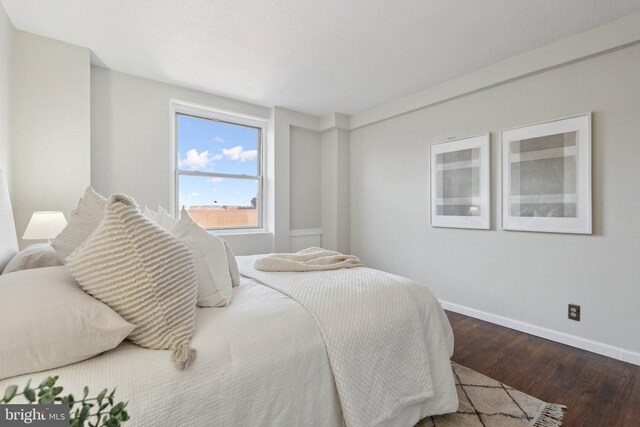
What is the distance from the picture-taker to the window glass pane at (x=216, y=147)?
3584 mm

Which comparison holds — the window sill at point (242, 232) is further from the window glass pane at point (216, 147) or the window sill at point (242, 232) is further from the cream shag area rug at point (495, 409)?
the cream shag area rug at point (495, 409)

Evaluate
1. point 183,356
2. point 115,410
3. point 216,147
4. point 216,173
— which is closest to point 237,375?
point 183,356

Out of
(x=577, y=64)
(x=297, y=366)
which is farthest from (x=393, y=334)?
(x=577, y=64)

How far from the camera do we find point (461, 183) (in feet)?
10.4

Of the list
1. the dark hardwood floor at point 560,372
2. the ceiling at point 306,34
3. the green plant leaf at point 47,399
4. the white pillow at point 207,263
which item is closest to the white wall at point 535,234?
the dark hardwood floor at point 560,372

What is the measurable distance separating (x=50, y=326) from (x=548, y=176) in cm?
328

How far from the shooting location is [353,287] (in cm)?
156

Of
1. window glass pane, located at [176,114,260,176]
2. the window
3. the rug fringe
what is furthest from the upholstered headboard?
the rug fringe

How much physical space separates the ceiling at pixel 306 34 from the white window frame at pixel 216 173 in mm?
354

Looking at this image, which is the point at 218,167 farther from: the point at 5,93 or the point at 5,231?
the point at 5,231

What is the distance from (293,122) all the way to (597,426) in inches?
157

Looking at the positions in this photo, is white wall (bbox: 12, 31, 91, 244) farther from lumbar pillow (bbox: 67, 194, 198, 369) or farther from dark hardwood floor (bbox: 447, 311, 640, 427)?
dark hardwood floor (bbox: 447, 311, 640, 427)

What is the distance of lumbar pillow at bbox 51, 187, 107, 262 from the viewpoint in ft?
4.12

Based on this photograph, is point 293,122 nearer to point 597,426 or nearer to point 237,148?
point 237,148
